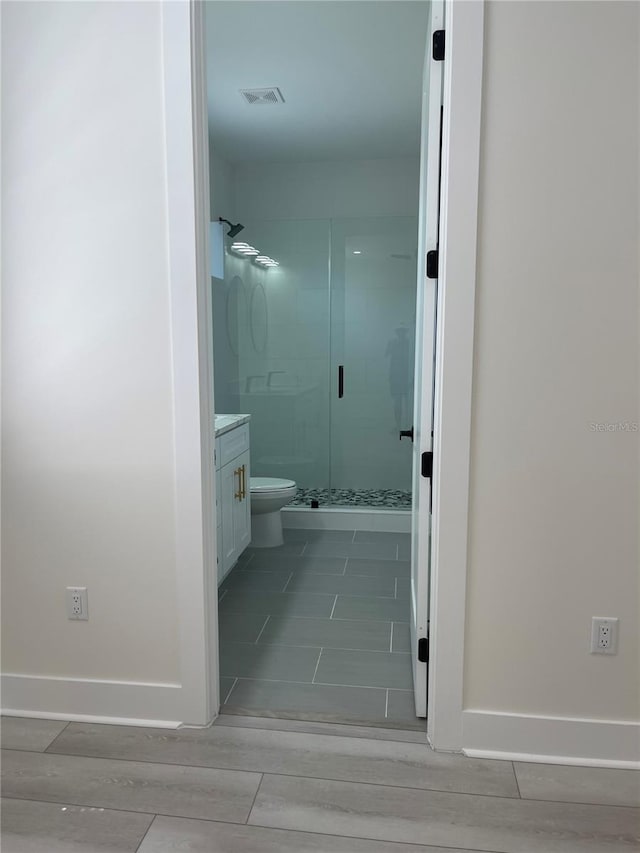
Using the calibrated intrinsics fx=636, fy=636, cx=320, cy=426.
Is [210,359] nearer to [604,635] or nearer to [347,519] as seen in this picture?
[604,635]

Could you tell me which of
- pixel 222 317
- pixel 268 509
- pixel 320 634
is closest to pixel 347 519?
pixel 268 509

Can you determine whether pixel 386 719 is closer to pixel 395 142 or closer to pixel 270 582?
pixel 270 582

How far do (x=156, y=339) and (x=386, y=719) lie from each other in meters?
1.51

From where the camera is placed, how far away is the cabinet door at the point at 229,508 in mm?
3273

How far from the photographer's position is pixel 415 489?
97.1 inches

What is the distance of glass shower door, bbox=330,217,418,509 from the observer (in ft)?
16.3

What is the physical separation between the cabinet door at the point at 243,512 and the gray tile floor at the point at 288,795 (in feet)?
4.84

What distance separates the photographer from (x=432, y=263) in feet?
6.57

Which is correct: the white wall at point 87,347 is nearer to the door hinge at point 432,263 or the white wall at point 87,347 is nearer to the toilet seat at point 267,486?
the door hinge at point 432,263

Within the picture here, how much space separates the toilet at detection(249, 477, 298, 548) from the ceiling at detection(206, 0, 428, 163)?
7.74ft

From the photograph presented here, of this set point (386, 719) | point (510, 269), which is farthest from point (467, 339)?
point (386, 719)

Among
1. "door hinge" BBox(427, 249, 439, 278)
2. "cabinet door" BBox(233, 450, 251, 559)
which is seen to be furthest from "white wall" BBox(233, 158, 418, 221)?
"door hinge" BBox(427, 249, 439, 278)

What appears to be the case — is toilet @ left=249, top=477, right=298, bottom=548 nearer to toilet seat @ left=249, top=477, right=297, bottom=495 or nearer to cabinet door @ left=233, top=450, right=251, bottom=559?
toilet seat @ left=249, top=477, right=297, bottom=495

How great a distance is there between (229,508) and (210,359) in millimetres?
1450
